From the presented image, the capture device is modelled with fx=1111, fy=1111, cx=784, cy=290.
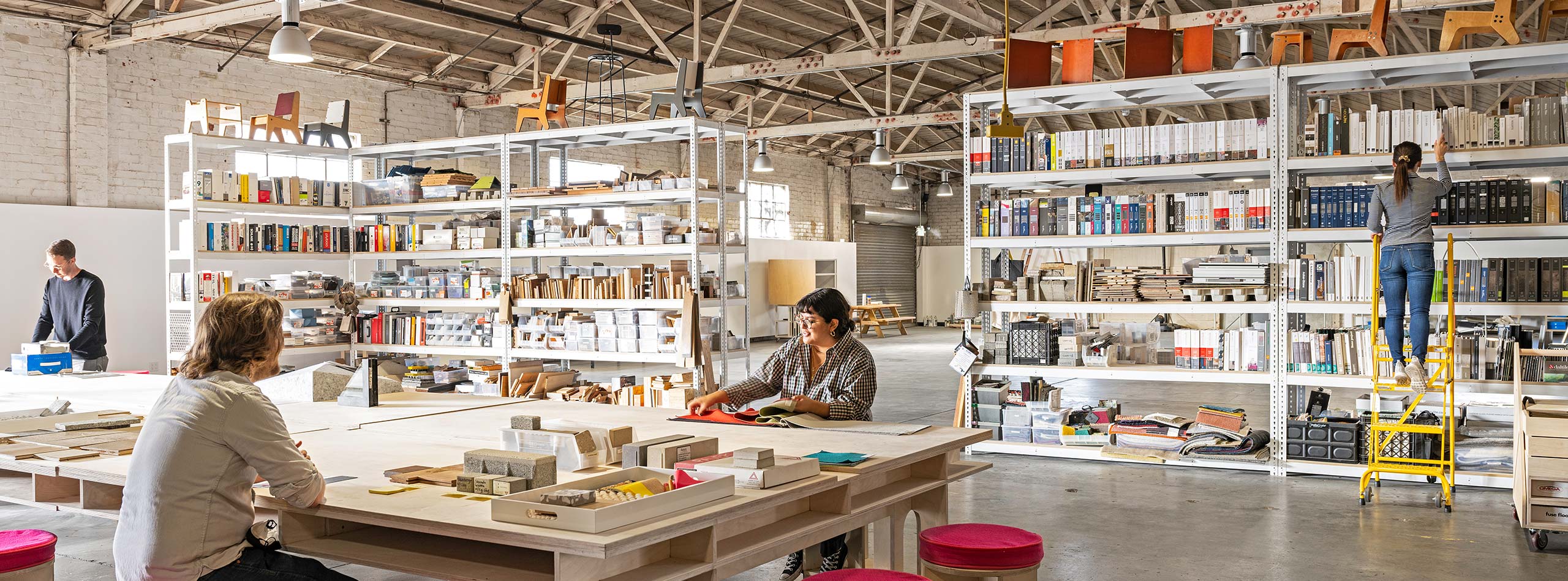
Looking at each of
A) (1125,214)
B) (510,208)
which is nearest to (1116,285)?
(1125,214)

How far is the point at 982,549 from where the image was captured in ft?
9.58

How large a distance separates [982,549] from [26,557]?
103 inches

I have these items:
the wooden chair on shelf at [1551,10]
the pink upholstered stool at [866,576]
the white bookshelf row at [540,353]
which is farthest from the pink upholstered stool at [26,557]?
the wooden chair on shelf at [1551,10]

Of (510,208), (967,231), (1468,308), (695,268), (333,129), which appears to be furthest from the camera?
(333,129)

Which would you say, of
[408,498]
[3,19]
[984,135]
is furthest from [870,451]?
[3,19]

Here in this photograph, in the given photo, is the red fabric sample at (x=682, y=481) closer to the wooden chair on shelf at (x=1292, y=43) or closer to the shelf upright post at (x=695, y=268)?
the shelf upright post at (x=695, y=268)

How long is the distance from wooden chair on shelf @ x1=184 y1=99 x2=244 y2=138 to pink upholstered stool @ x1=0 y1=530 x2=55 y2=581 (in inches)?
243

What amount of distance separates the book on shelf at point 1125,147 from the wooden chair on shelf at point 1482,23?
42.5 inches

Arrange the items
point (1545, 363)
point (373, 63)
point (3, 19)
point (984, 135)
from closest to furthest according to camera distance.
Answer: point (1545, 363) → point (984, 135) → point (3, 19) → point (373, 63)

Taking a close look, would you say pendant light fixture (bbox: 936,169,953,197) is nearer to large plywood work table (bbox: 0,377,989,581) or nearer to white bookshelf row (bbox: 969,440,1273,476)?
white bookshelf row (bbox: 969,440,1273,476)

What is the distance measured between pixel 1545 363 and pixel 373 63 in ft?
38.5

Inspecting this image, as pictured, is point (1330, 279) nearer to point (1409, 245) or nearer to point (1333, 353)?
point (1333, 353)

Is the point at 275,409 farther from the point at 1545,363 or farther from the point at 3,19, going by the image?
the point at 3,19

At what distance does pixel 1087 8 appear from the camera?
13750 mm
